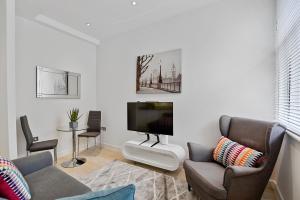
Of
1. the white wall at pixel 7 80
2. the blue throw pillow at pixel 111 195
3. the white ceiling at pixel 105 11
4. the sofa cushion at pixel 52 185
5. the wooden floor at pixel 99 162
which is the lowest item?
the wooden floor at pixel 99 162

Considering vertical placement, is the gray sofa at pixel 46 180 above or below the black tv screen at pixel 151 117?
below

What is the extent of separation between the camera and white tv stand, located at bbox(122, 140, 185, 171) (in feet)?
8.24

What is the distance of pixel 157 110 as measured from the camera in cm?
283

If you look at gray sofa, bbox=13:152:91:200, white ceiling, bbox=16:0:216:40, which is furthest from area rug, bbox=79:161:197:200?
white ceiling, bbox=16:0:216:40

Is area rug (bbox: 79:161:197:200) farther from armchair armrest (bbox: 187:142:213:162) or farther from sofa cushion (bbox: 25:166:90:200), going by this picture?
sofa cushion (bbox: 25:166:90:200)

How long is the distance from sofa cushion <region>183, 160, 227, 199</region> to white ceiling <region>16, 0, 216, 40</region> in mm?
2573

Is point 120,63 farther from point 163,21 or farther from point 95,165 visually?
point 95,165

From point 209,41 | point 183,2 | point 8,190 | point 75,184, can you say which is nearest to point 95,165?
point 75,184

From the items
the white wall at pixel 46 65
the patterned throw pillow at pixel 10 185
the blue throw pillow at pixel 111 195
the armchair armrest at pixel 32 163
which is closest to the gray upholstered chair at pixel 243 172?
the blue throw pillow at pixel 111 195

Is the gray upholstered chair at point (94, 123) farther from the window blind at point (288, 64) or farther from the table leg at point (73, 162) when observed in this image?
the window blind at point (288, 64)

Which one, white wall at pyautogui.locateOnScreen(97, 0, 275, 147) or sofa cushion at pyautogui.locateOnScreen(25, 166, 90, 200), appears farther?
white wall at pyautogui.locateOnScreen(97, 0, 275, 147)

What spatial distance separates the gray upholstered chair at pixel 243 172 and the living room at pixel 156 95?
1 cm

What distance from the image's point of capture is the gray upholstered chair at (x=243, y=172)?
1.44m

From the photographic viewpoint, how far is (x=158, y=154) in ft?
9.44
